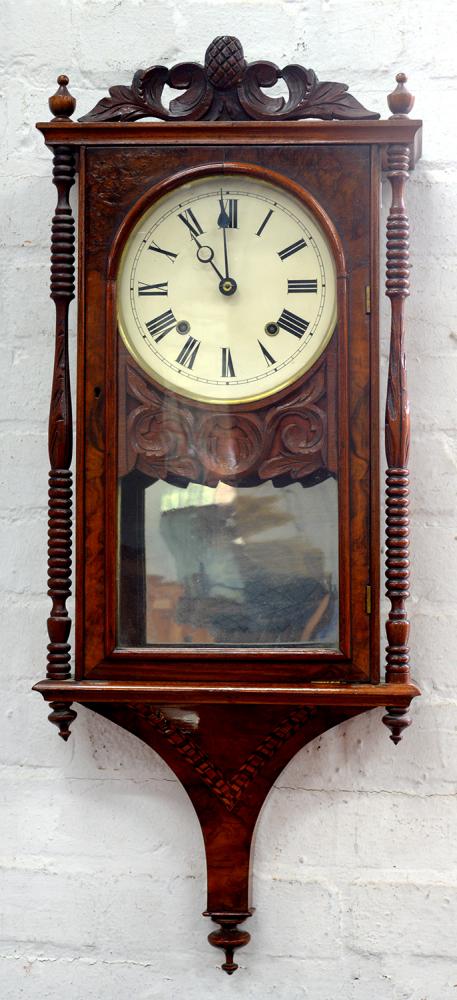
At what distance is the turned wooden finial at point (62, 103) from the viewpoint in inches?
52.6

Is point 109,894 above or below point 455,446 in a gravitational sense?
below

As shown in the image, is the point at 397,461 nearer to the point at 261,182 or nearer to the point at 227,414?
the point at 227,414

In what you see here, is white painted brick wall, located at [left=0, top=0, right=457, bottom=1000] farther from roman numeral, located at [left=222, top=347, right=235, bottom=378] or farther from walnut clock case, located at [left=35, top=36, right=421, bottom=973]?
roman numeral, located at [left=222, top=347, right=235, bottom=378]

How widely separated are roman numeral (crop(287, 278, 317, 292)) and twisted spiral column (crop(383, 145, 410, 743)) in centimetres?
8

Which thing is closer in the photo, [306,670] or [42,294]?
[306,670]

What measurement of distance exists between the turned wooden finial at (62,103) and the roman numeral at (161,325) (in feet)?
0.83

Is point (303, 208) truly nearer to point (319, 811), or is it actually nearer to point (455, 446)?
point (455, 446)

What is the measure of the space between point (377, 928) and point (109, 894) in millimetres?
322

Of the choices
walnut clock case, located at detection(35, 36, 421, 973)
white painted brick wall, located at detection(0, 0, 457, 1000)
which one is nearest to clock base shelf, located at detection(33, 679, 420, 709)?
walnut clock case, located at detection(35, 36, 421, 973)

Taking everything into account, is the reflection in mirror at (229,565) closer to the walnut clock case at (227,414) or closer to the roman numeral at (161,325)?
the walnut clock case at (227,414)

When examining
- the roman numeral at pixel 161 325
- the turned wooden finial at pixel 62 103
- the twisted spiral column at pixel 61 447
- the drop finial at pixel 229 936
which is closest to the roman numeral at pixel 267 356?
the roman numeral at pixel 161 325

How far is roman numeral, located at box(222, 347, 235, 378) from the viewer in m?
1.33

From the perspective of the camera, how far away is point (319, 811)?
4.56 ft

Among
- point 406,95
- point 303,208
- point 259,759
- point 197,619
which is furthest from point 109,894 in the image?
point 406,95
